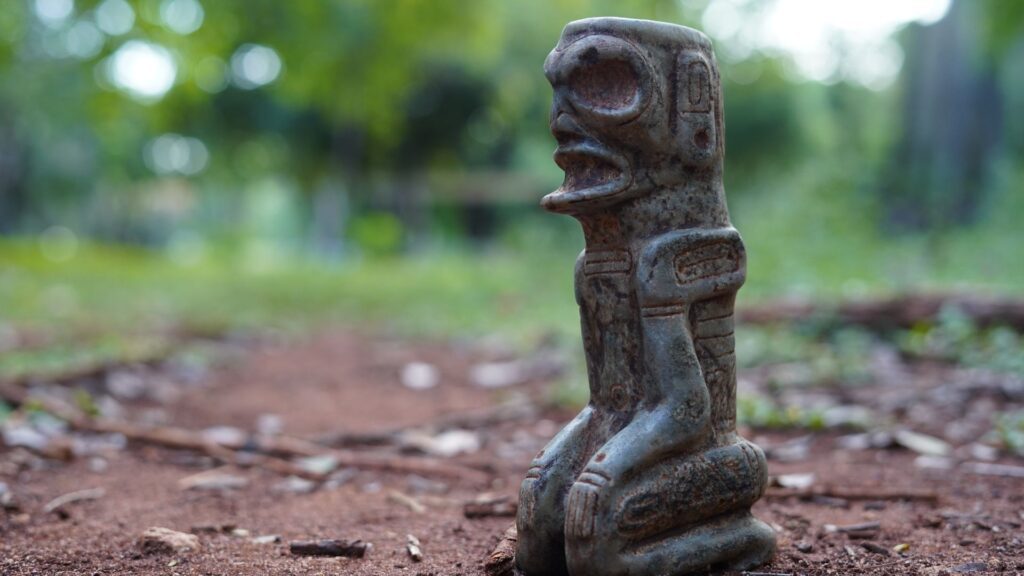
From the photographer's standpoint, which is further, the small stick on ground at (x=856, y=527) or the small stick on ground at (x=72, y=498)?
the small stick on ground at (x=72, y=498)

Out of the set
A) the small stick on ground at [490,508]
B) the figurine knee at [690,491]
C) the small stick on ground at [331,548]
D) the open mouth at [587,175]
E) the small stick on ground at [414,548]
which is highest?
the open mouth at [587,175]

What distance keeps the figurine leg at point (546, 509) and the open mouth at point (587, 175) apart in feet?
2.44

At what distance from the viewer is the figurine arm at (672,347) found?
2.71 metres

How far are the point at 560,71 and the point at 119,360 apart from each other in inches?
199

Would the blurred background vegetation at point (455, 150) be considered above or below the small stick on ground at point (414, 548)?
Result: above

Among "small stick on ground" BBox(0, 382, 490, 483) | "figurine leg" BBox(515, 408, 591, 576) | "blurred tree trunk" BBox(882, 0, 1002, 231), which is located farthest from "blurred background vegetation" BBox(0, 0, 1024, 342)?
"figurine leg" BBox(515, 408, 591, 576)

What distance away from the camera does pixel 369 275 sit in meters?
15.4

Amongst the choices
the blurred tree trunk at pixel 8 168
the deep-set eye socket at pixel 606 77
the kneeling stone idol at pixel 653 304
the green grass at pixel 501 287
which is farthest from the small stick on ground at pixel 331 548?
the blurred tree trunk at pixel 8 168

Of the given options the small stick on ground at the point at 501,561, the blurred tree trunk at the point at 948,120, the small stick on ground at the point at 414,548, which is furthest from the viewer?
the blurred tree trunk at the point at 948,120

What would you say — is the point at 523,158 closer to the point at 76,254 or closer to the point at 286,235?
the point at 76,254

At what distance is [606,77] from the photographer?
2822 millimetres

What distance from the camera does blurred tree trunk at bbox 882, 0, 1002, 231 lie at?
13.0m

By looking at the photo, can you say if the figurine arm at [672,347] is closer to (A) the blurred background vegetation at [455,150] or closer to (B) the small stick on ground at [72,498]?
(B) the small stick on ground at [72,498]

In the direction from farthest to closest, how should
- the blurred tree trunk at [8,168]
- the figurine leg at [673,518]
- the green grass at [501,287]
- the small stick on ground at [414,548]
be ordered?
the blurred tree trunk at [8,168] < the green grass at [501,287] < the small stick on ground at [414,548] < the figurine leg at [673,518]
